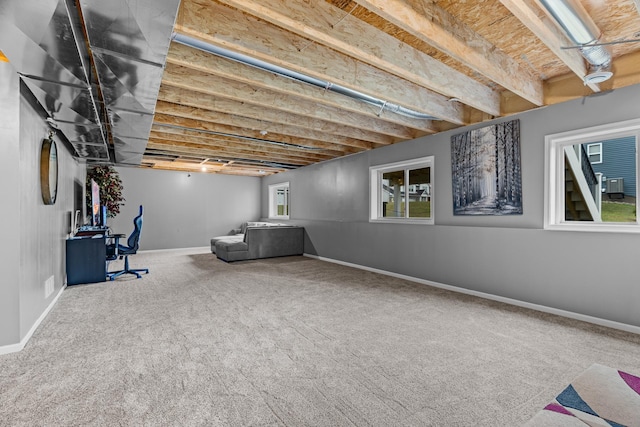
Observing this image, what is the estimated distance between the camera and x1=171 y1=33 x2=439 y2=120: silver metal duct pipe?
85.0 inches

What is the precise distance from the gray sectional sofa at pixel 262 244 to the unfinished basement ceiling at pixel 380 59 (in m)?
2.79

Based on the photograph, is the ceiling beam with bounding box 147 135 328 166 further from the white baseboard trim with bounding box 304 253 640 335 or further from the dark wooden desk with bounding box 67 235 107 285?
the white baseboard trim with bounding box 304 253 640 335

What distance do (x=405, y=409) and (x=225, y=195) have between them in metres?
8.49

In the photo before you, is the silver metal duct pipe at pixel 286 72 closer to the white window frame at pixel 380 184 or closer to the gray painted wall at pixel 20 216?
the white window frame at pixel 380 184

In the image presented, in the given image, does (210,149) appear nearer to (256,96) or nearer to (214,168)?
(214,168)

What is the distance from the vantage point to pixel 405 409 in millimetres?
1625

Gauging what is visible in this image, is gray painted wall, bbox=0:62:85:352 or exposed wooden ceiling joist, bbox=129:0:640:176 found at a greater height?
exposed wooden ceiling joist, bbox=129:0:640:176

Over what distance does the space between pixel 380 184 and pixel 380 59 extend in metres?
3.40

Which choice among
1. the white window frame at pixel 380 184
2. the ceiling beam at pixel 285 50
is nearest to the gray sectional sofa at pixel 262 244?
the white window frame at pixel 380 184

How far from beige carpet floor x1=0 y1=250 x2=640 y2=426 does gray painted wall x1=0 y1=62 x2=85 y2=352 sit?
274mm

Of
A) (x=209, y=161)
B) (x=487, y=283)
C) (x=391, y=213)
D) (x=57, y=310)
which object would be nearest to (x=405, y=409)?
(x=487, y=283)

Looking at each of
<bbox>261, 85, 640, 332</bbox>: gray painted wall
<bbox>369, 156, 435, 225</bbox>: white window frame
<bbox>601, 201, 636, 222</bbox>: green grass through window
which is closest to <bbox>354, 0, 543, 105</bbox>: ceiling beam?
<bbox>261, 85, 640, 332</bbox>: gray painted wall

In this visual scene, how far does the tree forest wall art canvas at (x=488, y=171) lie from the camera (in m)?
3.53

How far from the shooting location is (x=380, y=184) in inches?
221
